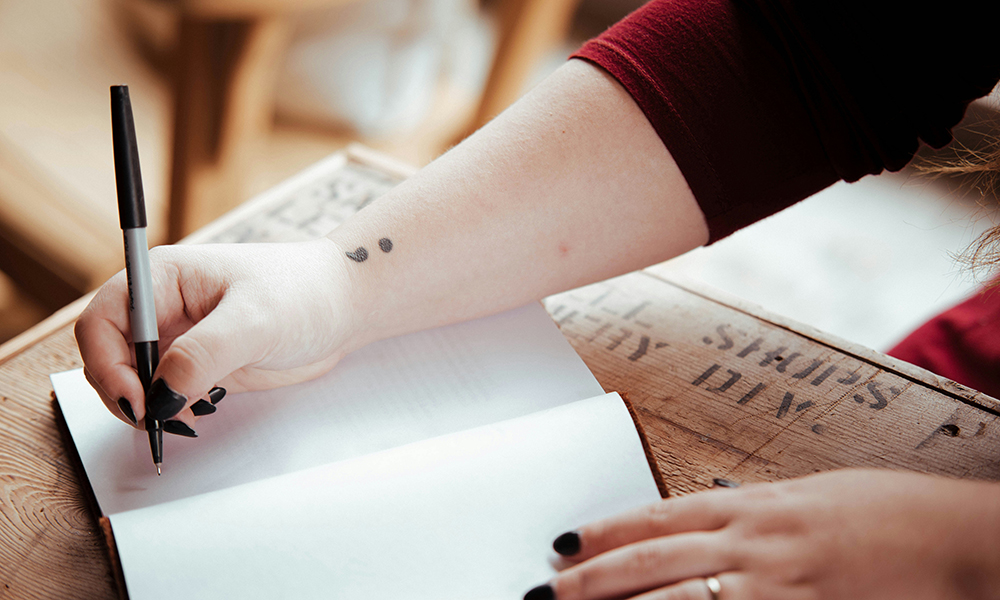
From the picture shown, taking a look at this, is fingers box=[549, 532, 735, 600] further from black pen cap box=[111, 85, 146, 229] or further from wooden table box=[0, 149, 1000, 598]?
black pen cap box=[111, 85, 146, 229]

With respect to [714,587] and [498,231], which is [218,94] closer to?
[498,231]

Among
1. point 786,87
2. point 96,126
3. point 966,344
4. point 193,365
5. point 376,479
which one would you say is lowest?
point 966,344

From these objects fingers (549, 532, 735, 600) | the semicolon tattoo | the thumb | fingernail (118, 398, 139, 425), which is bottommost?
fingers (549, 532, 735, 600)

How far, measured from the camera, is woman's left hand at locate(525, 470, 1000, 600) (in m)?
0.41

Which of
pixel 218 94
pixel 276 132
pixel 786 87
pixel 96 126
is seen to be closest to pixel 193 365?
pixel 786 87

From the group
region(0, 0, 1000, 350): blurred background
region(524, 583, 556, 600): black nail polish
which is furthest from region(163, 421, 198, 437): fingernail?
region(0, 0, 1000, 350): blurred background

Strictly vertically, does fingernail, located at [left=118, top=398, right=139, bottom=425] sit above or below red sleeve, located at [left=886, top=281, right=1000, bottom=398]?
above

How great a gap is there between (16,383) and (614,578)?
0.57 meters

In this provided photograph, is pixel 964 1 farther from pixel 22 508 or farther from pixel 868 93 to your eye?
pixel 22 508

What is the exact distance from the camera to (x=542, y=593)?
0.44 metres

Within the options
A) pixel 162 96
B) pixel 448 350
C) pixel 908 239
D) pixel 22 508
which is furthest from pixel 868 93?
pixel 162 96

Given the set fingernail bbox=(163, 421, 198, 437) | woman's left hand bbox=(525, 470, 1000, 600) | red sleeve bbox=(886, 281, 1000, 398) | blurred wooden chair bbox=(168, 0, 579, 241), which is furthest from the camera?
blurred wooden chair bbox=(168, 0, 579, 241)

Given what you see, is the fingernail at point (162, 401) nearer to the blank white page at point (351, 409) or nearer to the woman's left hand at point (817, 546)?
the blank white page at point (351, 409)

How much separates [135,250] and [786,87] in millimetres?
573
